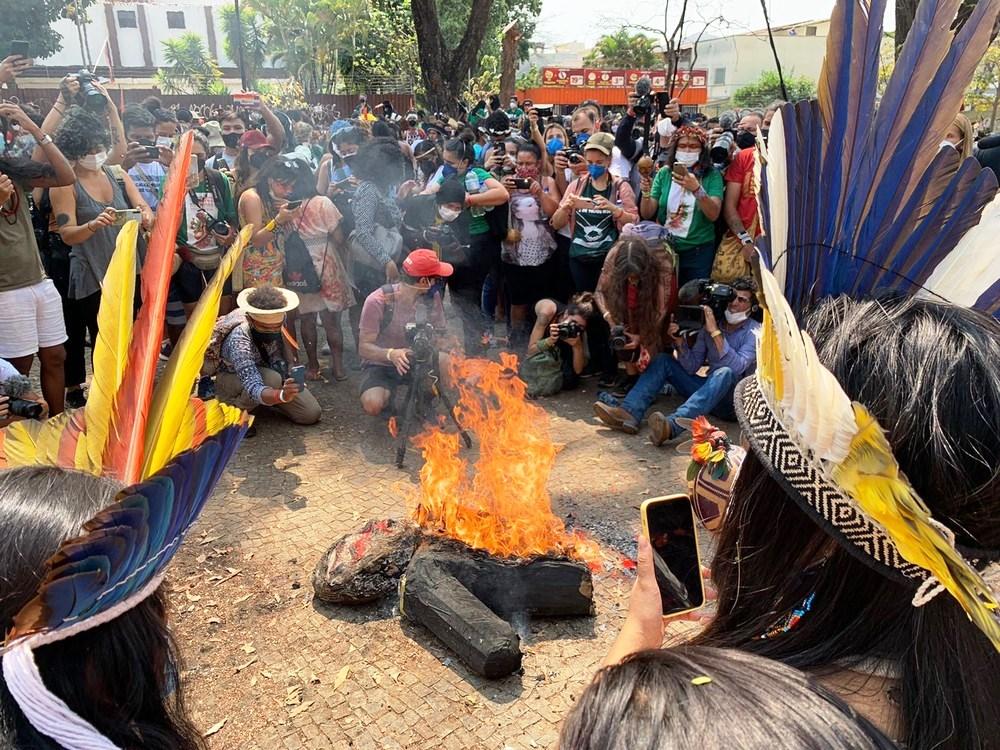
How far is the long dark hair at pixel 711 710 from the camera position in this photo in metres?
0.71

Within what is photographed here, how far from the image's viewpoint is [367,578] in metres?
3.64

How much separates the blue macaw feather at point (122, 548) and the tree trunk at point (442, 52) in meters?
17.4

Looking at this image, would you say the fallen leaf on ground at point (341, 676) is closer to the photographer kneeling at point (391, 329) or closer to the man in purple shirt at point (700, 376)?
the photographer kneeling at point (391, 329)

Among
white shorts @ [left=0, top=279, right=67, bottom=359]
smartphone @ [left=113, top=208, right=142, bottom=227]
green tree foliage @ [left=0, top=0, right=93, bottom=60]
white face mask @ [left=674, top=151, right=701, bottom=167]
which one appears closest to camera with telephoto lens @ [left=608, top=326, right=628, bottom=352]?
white face mask @ [left=674, top=151, right=701, bottom=167]

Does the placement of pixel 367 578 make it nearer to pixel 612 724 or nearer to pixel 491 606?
pixel 491 606

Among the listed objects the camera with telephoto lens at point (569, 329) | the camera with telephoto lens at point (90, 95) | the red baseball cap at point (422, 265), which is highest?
the camera with telephoto lens at point (90, 95)

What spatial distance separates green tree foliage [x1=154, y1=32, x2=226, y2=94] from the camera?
49219 millimetres

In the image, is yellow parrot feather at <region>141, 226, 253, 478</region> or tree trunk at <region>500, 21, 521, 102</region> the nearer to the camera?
yellow parrot feather at <region>141, 226, 253, 478</region>

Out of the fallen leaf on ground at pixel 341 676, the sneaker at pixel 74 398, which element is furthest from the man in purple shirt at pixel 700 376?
the sneaker at pixel 74 398

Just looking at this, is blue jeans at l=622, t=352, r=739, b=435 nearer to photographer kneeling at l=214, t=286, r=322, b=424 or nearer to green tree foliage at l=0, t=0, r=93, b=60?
photographer kneeling at l=214, t=286, r=322, b=424

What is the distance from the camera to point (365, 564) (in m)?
3.65

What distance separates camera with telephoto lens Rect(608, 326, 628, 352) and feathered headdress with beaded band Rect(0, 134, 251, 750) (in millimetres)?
4344

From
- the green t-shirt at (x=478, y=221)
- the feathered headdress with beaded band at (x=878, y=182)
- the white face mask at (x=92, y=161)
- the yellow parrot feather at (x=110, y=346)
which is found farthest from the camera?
the green t-shirt at (x=478, y=221)

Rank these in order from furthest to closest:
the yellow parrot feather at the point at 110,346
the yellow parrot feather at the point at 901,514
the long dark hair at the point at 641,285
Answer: the long dark hair at the point at 641,285, the yellow parrot feather at the point at 110,346, the yellow parrot feather at the point at 901,514
